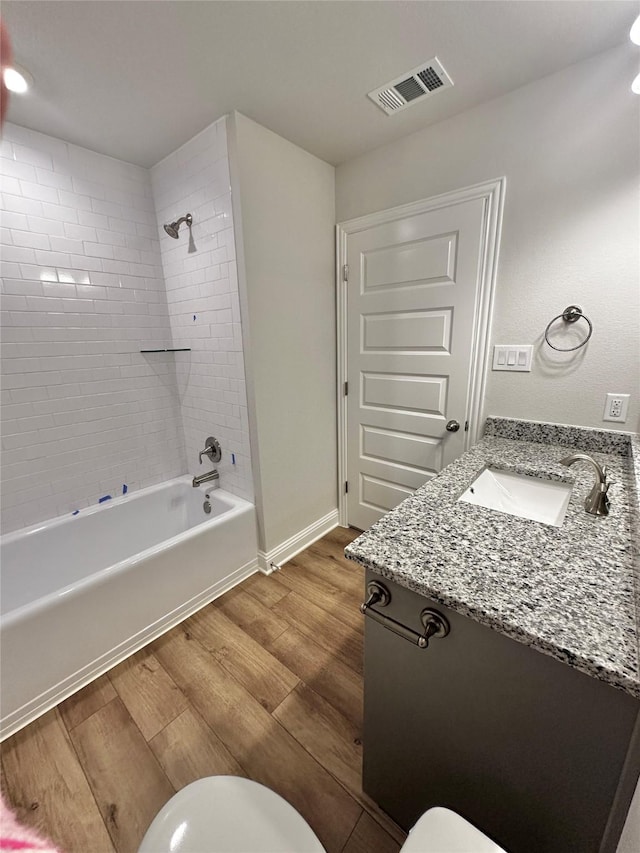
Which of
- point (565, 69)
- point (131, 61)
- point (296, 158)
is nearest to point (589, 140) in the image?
point (565, 69)

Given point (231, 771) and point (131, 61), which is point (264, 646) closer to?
point (231, 771)

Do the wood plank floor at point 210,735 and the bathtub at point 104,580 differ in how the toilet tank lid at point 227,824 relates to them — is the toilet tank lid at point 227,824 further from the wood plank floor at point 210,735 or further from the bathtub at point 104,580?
the bathtub at point 104,580

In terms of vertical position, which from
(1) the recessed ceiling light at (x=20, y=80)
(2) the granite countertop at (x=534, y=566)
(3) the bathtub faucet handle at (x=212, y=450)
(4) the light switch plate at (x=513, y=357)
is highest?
(1) the recessed ceiling light at (x=20, y=80)

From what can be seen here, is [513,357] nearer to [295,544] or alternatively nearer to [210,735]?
[295,544]

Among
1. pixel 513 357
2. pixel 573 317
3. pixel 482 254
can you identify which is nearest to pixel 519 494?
pixel 513 357

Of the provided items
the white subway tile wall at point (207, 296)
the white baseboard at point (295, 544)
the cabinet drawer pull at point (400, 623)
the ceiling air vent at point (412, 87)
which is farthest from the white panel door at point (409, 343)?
the cabinet drawer pull at point (400, 623)

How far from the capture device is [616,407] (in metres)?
1.48

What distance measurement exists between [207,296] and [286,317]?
472 millimetres

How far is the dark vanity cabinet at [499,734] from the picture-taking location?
0.65 metres

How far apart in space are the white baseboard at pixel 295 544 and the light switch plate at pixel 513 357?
1511mm

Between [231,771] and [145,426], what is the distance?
1.83 m

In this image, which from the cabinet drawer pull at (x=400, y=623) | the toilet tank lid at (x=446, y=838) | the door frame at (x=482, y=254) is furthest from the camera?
the door frame at (x=482, y=254)

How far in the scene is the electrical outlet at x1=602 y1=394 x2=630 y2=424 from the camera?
A: 146 centimetres

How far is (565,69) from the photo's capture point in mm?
1390
